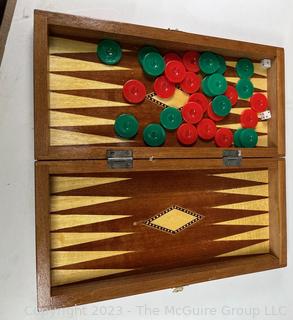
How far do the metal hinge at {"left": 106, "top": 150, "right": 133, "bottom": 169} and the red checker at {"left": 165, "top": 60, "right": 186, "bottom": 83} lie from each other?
0.21 metres

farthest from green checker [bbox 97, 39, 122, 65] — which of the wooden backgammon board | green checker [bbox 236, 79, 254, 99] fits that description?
green checker [bbox 236, 79, 254, 99]

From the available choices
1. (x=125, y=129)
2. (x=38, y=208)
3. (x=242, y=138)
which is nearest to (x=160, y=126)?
(x=125, y=129)

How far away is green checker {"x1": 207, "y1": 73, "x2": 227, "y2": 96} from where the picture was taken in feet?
2.69

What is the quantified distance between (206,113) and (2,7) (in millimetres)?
491

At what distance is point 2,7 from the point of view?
0.54 metres

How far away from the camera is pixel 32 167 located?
0.71 m

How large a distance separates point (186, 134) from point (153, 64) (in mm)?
176

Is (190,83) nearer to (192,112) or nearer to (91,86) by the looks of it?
(192,112)

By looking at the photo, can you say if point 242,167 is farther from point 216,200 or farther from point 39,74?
point 39,74

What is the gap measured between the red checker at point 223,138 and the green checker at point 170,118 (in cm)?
11

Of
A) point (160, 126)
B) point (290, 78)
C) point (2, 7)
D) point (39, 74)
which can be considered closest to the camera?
point (2, 7)

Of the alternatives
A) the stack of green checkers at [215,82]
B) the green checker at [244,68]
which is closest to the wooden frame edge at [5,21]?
the stack of green checkers at [215,82]

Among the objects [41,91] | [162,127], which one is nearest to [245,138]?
[162,127]

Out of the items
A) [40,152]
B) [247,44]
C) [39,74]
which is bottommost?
[40,152]
